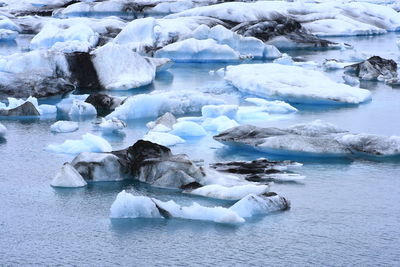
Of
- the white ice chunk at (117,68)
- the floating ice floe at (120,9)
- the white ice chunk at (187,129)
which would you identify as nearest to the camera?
the white ice chunk at (187,129)

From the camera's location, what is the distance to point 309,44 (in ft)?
68.1

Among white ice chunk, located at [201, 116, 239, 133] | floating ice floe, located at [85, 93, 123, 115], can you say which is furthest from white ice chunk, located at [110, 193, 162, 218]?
floating ice floe, located at [85, 93, 123, 115]

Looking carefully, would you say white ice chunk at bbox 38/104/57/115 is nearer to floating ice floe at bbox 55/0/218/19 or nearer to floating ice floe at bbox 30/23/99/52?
floating ice floe at bbox 30/23/99/52

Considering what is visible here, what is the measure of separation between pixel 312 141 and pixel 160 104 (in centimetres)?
308

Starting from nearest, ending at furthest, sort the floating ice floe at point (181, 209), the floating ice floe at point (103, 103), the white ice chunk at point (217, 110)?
the floating ice floe at point (181, 209) → the white ice chunk at point (217, 110) → the floating ice floe at point (103, 103)

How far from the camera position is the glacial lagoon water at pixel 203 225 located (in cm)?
541

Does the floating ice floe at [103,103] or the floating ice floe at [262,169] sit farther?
the floating ice floe at [103,103]

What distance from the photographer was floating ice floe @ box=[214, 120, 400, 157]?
816 cm

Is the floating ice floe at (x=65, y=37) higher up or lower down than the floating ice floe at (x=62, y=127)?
lower down

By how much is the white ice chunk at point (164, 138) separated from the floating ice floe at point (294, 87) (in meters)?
3.41

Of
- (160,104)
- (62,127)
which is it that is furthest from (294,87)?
(62,127)

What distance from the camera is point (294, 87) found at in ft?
39.2

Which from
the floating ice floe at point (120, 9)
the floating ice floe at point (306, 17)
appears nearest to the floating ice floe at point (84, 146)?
the floating ice floe at point (306, 17)

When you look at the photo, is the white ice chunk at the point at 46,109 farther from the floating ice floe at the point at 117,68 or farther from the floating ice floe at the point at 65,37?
the floating ice floe at the point at 65,37
